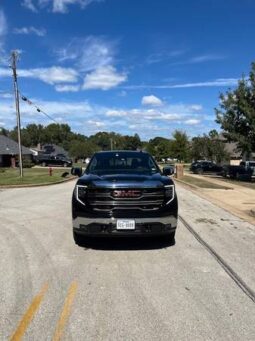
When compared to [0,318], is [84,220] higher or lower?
higher

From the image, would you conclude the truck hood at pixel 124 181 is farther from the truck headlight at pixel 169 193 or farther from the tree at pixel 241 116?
the tree at pixel 241 116

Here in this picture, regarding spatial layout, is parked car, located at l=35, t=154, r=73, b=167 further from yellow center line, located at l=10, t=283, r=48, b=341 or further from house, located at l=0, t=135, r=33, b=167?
yellow center line, located at l=10, t=283, r=48, b=341

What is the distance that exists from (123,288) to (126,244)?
9.04 feet

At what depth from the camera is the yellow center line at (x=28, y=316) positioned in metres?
4.39

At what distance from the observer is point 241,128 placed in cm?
3669

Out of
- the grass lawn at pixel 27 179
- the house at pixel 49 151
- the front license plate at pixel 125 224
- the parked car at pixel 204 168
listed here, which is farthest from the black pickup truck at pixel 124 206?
the house at pixel 49 151

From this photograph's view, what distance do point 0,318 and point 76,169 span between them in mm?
5326

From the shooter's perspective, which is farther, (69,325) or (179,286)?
(179,286)

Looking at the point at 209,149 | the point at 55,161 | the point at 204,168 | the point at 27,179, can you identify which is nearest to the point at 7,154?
the point at 55,161

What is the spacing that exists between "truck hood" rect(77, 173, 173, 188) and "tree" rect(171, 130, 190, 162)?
67840mm

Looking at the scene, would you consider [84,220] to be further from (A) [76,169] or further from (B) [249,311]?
(B) [249,311]

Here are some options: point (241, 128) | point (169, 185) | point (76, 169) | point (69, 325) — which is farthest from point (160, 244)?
point (241, 128)

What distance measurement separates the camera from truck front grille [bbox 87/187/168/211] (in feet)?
25.4

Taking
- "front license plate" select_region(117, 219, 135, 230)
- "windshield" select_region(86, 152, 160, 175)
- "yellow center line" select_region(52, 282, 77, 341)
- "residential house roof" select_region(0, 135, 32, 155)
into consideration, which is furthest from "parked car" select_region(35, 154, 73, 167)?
"yellow center line" select_region(52, 282, 77, 341)
